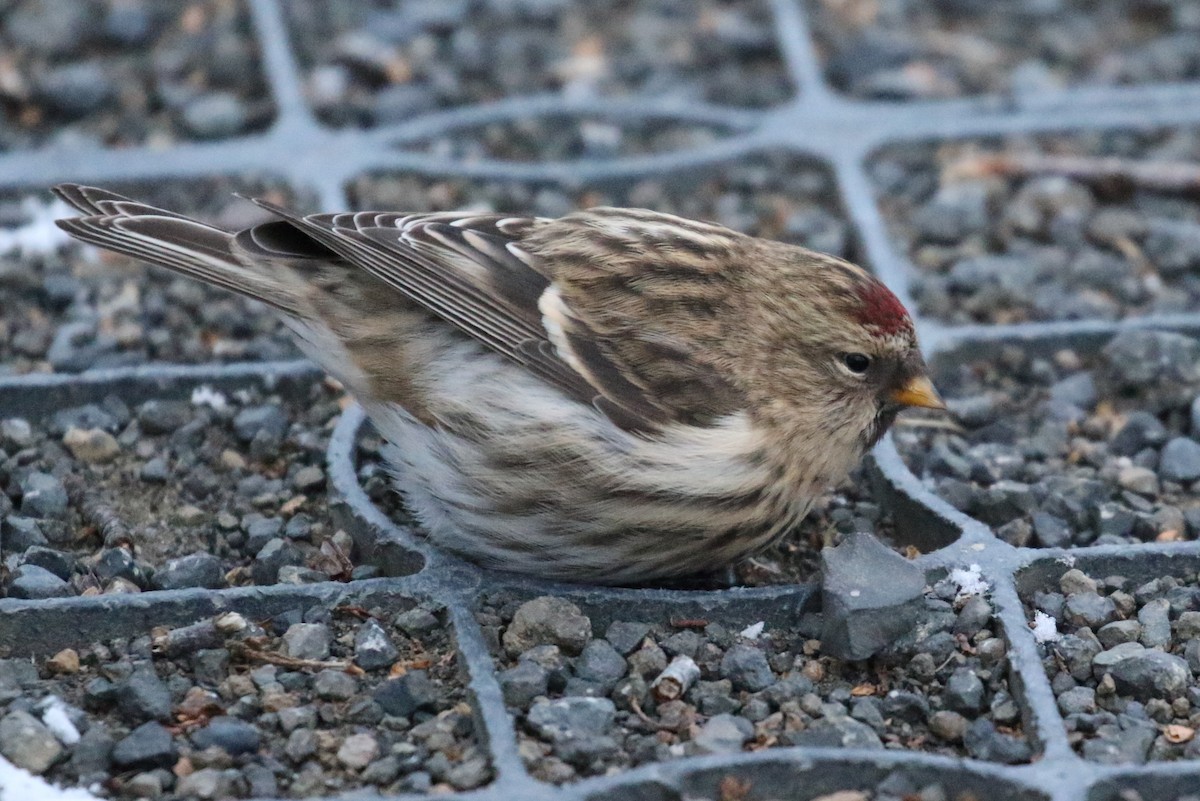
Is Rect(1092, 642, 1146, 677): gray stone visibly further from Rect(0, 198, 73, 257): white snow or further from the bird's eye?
Rect(0, 198, 73, 257): white snow

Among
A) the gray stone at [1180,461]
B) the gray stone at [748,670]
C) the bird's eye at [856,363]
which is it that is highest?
the bird's eye at [856,363]

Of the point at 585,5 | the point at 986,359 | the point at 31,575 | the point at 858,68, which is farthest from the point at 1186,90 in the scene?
the point at 31,575

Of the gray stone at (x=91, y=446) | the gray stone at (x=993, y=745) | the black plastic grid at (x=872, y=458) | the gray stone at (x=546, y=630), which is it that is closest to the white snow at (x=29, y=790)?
the black plastic grid at (x=872, y=458)

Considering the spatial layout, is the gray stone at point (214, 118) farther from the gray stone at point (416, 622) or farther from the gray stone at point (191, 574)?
the gray stone at point (416, 622)

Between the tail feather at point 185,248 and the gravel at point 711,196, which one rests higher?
the gravel at point 711,196

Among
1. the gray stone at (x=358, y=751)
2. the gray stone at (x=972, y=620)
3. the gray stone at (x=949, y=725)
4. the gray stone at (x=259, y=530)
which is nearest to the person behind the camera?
the gray stone at (x=358, y=751)

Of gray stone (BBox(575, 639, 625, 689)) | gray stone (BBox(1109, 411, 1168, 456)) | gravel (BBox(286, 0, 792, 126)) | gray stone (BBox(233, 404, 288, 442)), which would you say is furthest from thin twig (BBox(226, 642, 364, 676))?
gravel (BBox(286, 0, 792, 126))

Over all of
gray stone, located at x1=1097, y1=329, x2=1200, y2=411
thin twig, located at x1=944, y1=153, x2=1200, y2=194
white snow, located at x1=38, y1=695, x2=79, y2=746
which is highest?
thin twig, located at x1=944, y1=153, x2=1200, y2=194
